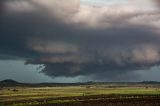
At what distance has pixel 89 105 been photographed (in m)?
76.4

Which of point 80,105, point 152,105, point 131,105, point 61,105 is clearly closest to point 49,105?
point 61,105

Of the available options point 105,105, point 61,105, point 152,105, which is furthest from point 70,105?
point 152,105

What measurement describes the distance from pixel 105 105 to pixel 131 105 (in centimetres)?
619

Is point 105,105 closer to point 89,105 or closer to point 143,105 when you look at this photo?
point 89,105

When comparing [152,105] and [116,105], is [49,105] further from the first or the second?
[152,105]

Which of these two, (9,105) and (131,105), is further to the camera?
(9,105)

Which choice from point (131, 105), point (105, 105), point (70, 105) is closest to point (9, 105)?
point (70, 105)

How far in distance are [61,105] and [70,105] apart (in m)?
2.39

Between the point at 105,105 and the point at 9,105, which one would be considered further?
the point at 9,105

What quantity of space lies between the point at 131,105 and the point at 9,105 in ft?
104

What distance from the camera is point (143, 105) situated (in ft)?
246

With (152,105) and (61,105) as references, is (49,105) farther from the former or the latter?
(152,105)

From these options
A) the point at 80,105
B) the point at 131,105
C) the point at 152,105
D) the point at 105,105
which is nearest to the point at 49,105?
the point at 80,105

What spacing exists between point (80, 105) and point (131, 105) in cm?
1225
